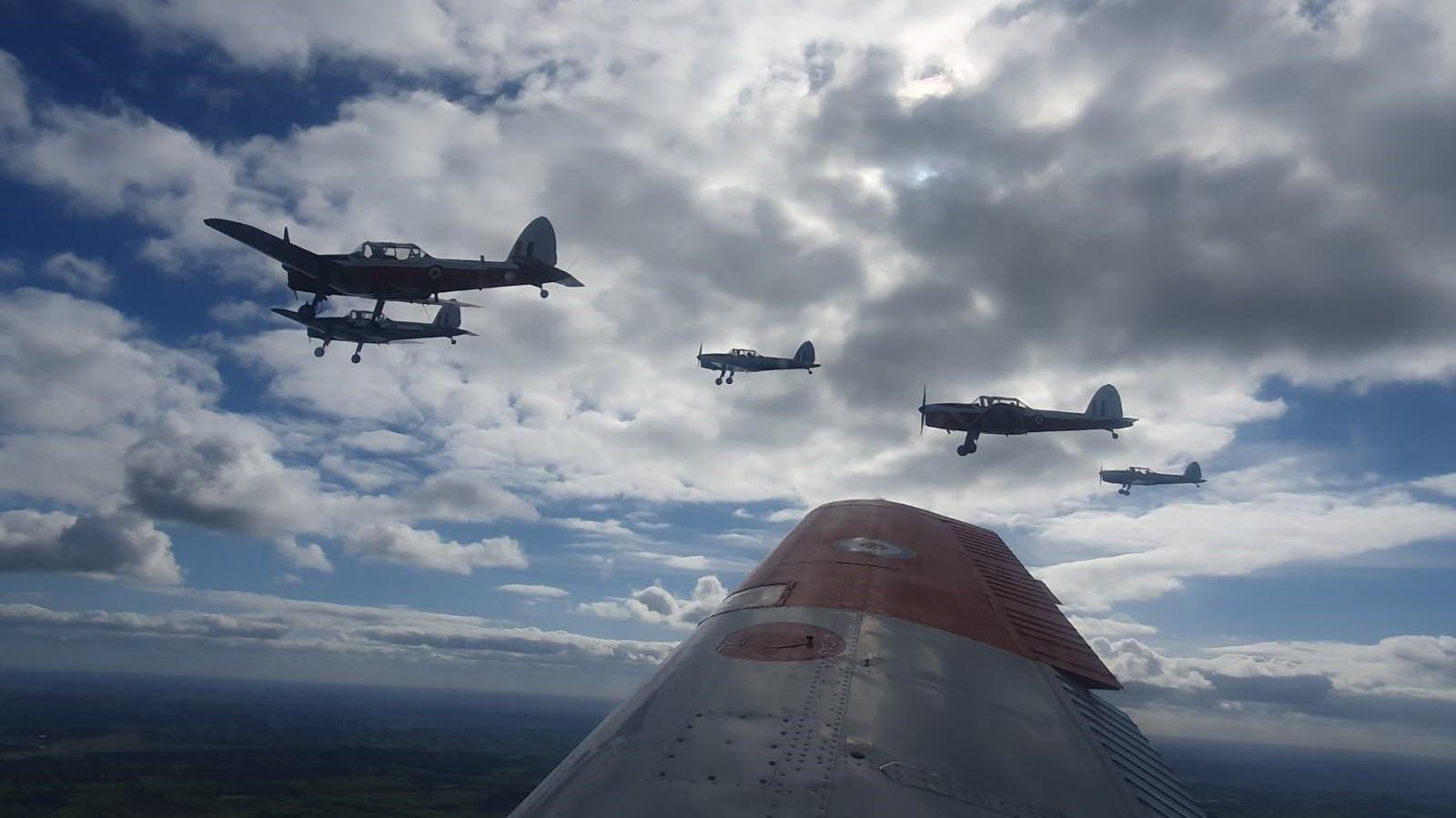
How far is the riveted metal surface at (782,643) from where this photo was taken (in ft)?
21.0

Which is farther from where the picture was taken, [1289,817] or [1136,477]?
[1289,817]

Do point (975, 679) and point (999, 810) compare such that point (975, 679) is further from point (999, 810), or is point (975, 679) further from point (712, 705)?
point (712, 705)

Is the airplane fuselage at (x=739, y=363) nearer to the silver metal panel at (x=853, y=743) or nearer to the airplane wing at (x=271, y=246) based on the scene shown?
the airplane wing at (x=271, y=246)

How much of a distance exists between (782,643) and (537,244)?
2980 centimetres

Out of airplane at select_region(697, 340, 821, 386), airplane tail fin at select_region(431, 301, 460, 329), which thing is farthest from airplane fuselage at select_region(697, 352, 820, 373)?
airplane tail fin at select_region(431, 301, 460, 329)

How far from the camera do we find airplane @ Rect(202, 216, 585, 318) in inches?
1273

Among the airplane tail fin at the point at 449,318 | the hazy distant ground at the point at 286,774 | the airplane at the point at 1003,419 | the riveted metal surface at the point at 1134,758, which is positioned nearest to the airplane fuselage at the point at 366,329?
the airplane tail fin at the point at 449,318

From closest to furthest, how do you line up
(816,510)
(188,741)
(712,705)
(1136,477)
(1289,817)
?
(712,705), (816,510), (1136,477), (1289,817), (188,741)

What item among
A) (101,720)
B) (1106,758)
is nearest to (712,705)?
(1106,758)

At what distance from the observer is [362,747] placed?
162125mm

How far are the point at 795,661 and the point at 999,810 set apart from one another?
2.08 m

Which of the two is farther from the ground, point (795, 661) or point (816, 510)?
point (816, 510)

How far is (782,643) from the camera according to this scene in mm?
6699

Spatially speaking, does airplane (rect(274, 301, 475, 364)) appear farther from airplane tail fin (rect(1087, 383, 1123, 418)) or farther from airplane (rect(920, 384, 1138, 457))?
airplane tail fin (rect(1087, 383, 1123, 418))
